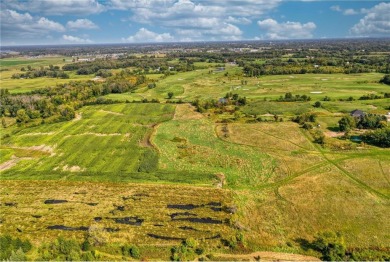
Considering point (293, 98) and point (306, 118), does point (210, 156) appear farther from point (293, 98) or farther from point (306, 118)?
point (293, 98)

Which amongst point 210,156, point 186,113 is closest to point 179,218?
point 210,156

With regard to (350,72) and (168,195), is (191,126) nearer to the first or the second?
(168,195)

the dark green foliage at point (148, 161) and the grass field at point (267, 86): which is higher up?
the grass field at point (267, 86)

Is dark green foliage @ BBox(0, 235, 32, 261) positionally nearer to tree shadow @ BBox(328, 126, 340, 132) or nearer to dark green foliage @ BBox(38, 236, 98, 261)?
dark green foliage @ BBox(38, 236, 98, 261)

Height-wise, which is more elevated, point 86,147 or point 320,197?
→ point 86,147

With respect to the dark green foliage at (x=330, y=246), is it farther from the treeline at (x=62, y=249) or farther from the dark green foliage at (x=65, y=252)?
the dark green foliage at (x=65, y=252)

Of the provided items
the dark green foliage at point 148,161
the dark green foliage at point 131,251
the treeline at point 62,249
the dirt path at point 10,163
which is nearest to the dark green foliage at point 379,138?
the dark green foliage at point 148,161
